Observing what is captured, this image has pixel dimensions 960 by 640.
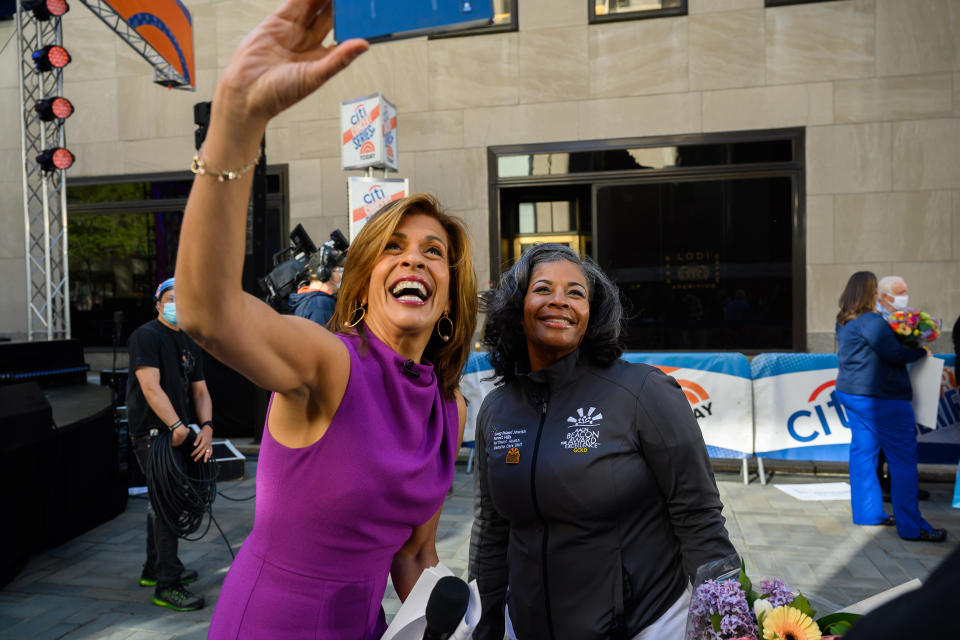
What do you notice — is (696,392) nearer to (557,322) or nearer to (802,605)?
(557,322)

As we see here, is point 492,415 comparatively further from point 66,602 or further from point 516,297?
point 66,602

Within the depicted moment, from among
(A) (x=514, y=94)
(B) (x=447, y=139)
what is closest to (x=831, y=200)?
(A) (x=514, y=94)

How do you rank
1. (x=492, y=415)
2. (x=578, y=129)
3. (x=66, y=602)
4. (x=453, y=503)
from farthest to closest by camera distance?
(x=578, y=129), (x=453, y=503), (x=66, y=602), (x=492, y=415)

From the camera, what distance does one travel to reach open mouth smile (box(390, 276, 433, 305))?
1709 millimetres

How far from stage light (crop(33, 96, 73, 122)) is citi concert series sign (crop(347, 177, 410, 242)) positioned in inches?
160

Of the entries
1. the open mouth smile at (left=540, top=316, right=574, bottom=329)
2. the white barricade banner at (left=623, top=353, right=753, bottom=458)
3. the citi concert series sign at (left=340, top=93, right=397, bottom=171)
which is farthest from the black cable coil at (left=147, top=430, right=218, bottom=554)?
the citi concert series sign at (left=340, top=93, right=397, bottom=171)

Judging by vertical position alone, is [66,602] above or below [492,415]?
below

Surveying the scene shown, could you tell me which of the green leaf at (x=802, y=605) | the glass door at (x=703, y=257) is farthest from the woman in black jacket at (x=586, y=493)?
the glass door at (x=703, y=257)

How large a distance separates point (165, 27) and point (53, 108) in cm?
193

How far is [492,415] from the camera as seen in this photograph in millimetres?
2408

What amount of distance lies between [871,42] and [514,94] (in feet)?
18.0

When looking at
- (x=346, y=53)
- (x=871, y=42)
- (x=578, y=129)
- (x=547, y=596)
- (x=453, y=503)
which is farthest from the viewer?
(x=578, y=129)

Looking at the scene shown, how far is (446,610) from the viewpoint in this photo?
1198 millimetres

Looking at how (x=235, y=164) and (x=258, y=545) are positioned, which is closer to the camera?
(x=235, y=164)
